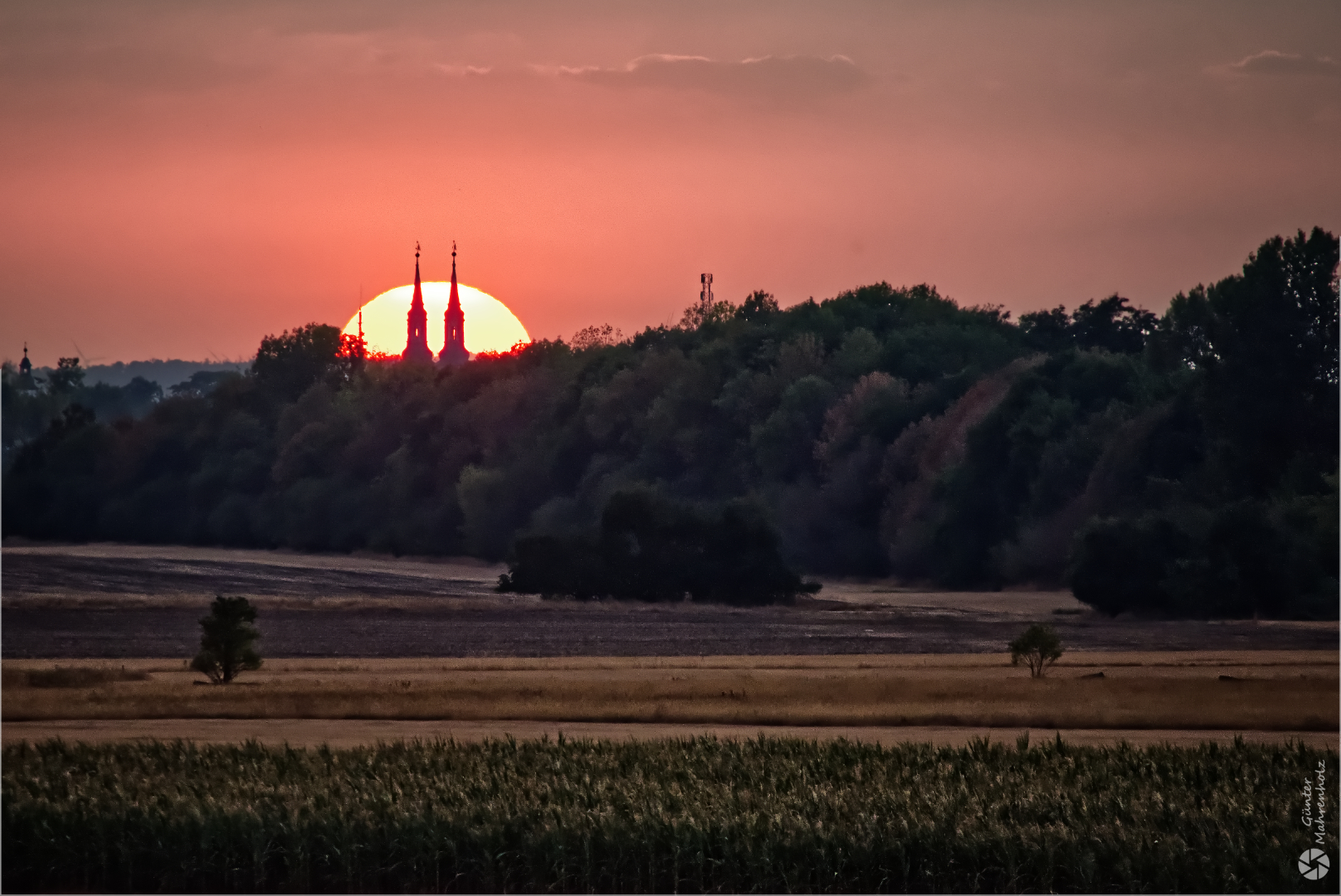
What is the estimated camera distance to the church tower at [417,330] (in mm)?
28923

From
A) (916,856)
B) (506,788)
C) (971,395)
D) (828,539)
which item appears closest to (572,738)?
(506,788)

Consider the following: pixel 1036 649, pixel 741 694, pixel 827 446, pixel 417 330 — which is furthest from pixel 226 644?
pixel 827 446

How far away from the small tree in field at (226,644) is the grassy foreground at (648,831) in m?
8.82

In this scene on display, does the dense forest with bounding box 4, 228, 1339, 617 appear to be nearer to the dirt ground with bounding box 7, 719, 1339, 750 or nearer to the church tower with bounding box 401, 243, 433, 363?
the church tower with bounding box 401, 243, 433, 363

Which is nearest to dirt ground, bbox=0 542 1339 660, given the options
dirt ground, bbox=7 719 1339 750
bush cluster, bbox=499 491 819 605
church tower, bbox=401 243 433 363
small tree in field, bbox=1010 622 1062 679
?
bush cluster, bbox=499 491 819 605

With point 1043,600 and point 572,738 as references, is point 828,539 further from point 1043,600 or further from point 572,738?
point 572,738

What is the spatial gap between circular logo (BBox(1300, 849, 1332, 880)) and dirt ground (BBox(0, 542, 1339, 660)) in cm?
1639

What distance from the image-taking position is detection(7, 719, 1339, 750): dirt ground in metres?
20.2

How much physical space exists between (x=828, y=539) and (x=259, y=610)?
54.0 ft

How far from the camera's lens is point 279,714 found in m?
23.0

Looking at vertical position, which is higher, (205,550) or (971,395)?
(971,395)

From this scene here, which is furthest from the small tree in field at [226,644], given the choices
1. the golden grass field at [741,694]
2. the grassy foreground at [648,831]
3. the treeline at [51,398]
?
the grassy foreground at [648,831]

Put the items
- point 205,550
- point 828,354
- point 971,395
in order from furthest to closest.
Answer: point 828,354 → point 971,395 → point 205,550

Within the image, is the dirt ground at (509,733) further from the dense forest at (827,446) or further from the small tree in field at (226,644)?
the dense forest at (827,446)
